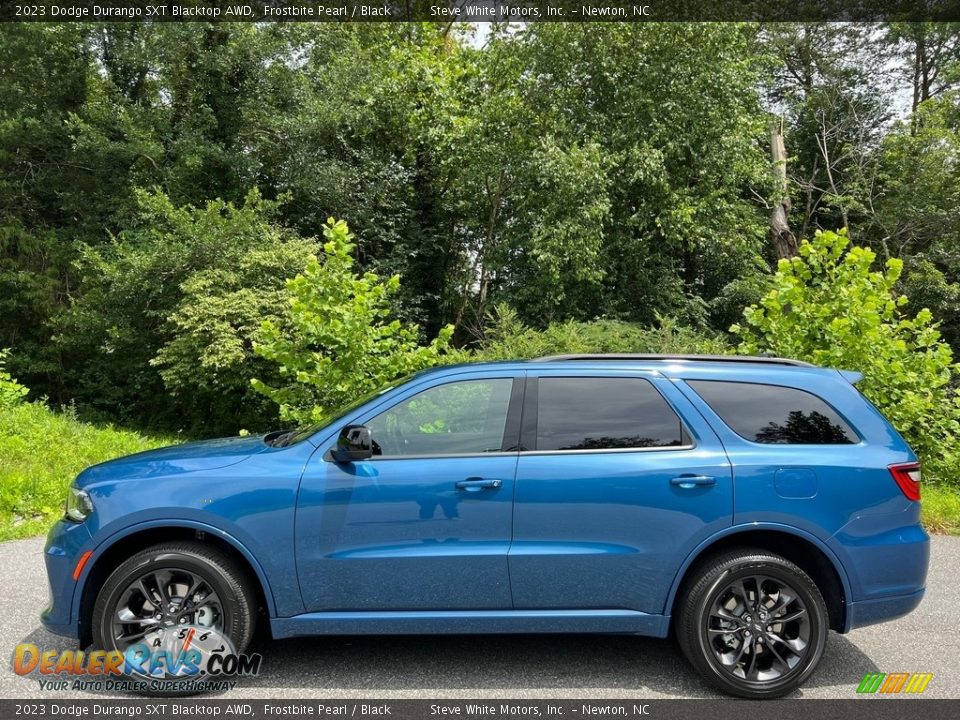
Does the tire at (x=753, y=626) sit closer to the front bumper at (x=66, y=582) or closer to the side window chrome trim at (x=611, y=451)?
the side window chrome trim at (x=611, y=451)

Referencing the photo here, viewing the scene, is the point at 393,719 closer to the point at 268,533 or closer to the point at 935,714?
the point at 268,533

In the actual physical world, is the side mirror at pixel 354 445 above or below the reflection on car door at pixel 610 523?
above

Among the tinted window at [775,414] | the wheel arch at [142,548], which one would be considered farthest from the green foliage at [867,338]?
the wheel arch at [142,548]

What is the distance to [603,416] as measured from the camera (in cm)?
405

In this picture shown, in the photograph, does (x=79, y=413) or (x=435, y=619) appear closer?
(x=435, y=619)

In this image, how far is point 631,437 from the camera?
4008mm

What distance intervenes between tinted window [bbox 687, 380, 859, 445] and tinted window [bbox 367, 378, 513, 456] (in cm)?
112

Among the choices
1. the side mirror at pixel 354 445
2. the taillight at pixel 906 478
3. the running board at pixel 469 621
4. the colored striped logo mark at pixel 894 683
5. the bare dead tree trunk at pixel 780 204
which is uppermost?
the bare dead tree trunk at pixel 780 204

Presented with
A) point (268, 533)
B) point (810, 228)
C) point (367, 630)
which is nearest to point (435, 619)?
point (367, 630)

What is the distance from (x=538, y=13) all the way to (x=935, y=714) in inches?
717

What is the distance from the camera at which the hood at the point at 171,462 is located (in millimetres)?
3955

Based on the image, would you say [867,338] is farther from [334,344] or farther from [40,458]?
[40,458]

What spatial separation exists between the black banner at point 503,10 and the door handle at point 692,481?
1654 cm

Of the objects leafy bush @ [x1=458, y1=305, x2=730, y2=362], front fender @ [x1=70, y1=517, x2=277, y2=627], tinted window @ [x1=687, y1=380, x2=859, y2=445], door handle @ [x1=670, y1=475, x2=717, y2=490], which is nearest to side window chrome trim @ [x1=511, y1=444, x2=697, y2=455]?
door handle @ [x1=670, y1=475, x2=717, y2=490]
